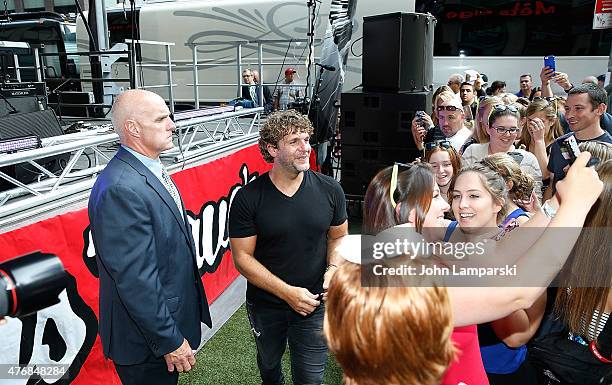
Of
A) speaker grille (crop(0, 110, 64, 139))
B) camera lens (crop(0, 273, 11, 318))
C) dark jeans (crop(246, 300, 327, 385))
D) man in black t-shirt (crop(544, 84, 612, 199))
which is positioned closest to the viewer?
camera lens (crop(0, 273, 11, 318))

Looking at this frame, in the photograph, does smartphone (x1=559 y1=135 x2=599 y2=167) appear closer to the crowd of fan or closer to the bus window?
the crowd of fan

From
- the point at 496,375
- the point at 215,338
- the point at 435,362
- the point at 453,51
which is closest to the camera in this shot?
the point at 435,362

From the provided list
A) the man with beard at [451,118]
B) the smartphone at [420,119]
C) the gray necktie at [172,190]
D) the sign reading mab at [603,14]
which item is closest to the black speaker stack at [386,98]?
the smartphone at [420,119]

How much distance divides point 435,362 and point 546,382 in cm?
115

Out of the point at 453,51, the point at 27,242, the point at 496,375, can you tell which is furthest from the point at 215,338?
the point at 453,51

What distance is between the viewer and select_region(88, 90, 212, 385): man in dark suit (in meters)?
1.88

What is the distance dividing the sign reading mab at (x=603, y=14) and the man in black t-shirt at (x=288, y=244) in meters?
4.69

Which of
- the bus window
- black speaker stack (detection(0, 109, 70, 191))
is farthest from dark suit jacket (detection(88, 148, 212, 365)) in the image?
the bus window

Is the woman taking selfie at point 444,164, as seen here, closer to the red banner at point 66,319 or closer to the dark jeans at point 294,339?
the dark jeans at point 294,339

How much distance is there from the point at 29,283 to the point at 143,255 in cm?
74

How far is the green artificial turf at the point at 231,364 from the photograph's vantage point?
3.14 m

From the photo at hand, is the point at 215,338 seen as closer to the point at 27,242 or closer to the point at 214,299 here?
the point at 214,299

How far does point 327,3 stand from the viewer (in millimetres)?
11219

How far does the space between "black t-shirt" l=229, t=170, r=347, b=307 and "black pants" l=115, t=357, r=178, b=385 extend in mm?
583
